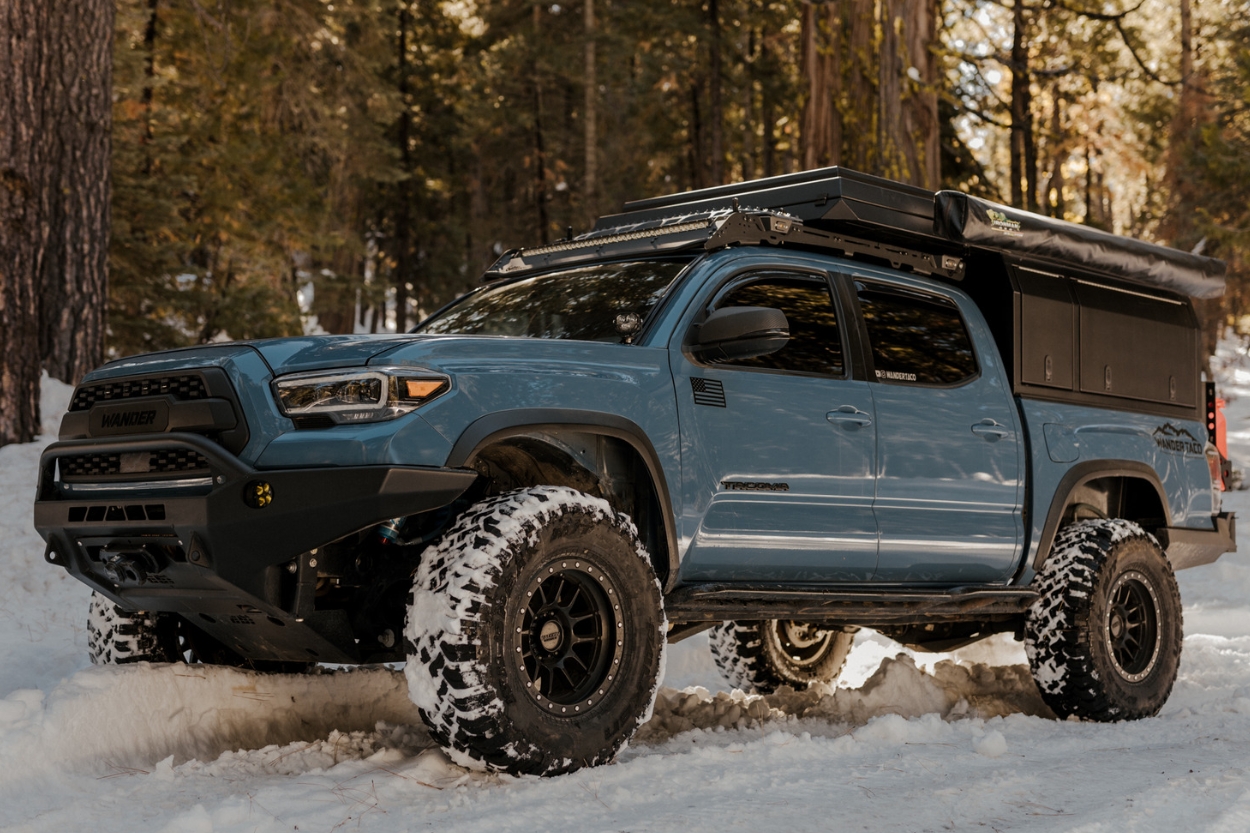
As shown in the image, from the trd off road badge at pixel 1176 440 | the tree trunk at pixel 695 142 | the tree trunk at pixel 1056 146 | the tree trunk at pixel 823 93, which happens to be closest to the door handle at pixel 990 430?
the trd off road badge at pixel 1176 440

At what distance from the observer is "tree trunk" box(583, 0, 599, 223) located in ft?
95.0

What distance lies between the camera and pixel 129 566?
392 cm

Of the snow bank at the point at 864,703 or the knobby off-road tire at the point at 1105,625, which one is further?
the knobby off-road tire at the point at 1105,625

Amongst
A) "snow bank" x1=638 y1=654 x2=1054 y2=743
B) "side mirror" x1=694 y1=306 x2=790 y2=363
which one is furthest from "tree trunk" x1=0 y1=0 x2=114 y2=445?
"side mirror" x1=694 y1=306 x2=790 y2=363

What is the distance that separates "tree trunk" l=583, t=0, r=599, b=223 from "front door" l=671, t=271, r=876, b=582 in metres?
23.9

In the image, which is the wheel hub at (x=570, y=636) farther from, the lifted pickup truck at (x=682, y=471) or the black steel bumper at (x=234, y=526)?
the black steel bumper at (x=234, y=526)

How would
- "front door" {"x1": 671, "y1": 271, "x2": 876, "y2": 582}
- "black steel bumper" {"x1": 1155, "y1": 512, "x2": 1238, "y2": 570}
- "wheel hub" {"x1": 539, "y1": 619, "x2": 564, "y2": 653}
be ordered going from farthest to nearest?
"black steel bumper" {"x1": 1155, "y1": 512, "x2": 1238, "y2": 570}, "front door" {"x1": 671, "y1": 271, "x2": 876, "y2": 582}, "wheel hub" {"x1": 539, "y1": 619, "x2": 564, "y2": 653}

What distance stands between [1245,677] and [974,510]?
254 cm

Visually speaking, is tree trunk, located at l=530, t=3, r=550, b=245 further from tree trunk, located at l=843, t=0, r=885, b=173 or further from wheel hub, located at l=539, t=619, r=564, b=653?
wheel hub, located at l=539, t=619, r=564, b=653

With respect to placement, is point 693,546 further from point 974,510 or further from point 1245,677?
point 1245,677

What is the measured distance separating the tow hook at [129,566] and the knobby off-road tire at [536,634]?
906 millimetres

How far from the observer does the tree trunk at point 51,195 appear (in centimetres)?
843

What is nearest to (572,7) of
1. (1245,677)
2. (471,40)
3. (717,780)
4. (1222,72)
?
(471,40)

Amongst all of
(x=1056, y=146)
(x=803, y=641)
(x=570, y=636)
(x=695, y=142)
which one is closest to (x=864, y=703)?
(x=803, y=641)
